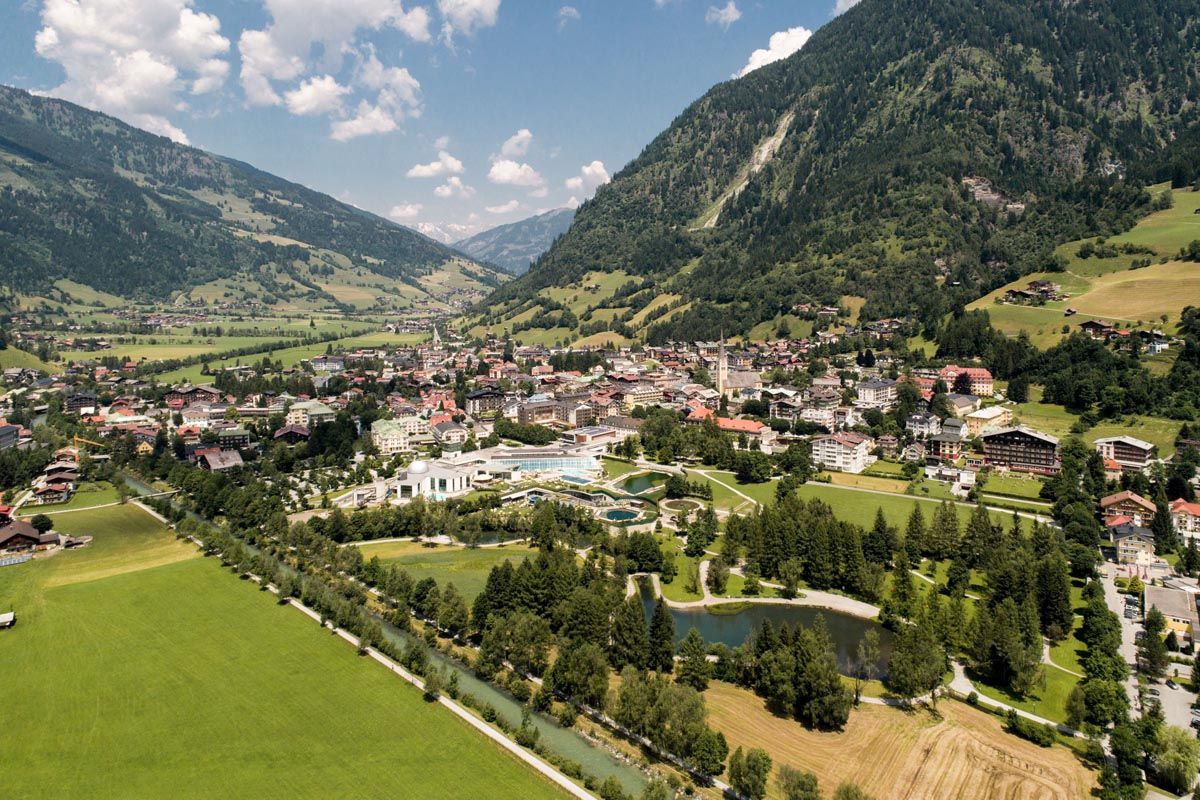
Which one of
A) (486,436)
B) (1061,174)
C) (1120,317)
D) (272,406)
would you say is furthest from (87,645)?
(1061,174)

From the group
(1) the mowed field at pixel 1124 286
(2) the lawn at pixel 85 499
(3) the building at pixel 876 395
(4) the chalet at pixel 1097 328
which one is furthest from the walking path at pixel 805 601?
(1) the mowed field at pixel 1124 286

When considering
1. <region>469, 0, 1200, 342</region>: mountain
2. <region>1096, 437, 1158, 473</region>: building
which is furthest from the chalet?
<region>1096, 437, 1158, 473</region>: building

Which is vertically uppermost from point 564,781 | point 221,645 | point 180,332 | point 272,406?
point 180,332

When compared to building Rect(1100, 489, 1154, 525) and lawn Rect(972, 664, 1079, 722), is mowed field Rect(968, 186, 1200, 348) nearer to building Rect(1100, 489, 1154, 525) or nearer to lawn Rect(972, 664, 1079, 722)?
building Rect(1100, 489, 1154, 525)

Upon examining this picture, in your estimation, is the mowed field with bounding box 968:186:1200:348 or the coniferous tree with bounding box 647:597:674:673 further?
the mowed field with bounding box 968:186:1200:348

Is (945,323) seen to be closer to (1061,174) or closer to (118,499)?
(1061,174)

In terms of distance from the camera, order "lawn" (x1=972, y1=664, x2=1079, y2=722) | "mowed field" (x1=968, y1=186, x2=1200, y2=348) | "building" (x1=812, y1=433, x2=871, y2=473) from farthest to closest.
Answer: "mowed field" (x1=968, y1=186, x2=1200, y2=348) < "building" (x1=812, y1=433, x2=871, y2=473) < "lawn" (x1=972, y1=664, x2=1079, y2=722)

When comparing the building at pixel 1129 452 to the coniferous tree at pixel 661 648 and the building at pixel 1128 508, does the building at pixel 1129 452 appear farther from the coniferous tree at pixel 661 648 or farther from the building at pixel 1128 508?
the coniferous tree at pixel 661 648
